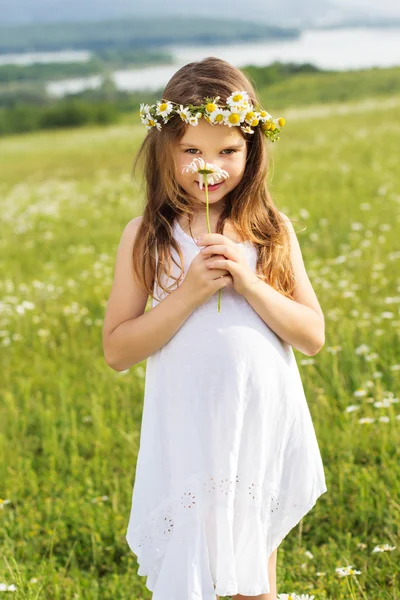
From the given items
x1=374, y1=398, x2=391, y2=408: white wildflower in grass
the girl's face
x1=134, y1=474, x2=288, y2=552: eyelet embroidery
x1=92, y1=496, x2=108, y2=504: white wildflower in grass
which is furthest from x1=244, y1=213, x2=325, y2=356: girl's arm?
x1=92, y1=496, x2=108, y2=504: white wildflower in grass

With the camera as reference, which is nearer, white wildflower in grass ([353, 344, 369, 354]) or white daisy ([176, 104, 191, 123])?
white daisy ([176, 104, 191, 123])

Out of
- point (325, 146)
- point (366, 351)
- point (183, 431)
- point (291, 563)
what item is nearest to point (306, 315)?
point (183, 431)

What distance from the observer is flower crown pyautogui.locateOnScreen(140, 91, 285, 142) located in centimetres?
232

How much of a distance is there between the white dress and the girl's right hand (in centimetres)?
9

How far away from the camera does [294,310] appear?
2420 millimetres

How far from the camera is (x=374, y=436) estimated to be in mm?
3963

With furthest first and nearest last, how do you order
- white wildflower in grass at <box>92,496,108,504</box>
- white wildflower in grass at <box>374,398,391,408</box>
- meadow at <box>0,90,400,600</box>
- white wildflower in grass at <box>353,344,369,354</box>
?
white wildflower in grass at <box>353,344,369,354</box>
white wildflower in grass at <box>374,398,391,408</box>
white wildflower in grass at <box>92,496,108,504</box>
meadow at <box>0,90,400,600</box>

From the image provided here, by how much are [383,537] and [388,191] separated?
22.8 ft

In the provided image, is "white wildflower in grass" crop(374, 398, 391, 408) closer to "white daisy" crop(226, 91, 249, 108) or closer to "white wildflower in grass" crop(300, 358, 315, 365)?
"white wildflower in grass" crop(300, 358, 315, 365)

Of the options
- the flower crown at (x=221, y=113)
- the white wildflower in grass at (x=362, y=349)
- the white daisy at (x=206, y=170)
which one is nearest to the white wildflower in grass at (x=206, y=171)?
the white daisy at (x=206, y=170)

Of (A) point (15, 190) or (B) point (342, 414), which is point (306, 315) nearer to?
(B) point (342, 414)

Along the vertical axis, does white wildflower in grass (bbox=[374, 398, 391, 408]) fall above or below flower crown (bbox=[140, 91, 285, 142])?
below

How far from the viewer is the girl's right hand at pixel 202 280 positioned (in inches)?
89.6

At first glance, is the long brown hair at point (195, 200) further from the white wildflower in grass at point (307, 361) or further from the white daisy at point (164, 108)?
the white wildflower in grass at point (307, 361)
